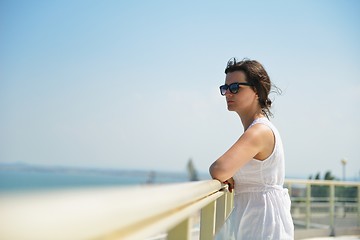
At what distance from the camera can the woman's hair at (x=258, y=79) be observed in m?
1.97

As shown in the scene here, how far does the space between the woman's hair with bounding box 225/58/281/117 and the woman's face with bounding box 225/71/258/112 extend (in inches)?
0.8

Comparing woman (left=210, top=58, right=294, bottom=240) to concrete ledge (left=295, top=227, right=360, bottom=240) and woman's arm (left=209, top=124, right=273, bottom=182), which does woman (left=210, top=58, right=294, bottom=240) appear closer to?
woman's arm (left=209, top=124, right=273, bottom=182)

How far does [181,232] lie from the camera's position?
1035 mm

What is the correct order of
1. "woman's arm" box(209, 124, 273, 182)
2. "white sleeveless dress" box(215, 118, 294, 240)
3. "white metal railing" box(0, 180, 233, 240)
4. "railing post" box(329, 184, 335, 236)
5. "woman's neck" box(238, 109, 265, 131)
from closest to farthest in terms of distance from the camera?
1. "white metal railing" box(0, 180, 233, 240)
2. "woman's arm" box(209, 124, 273, 182)
3. "white sleeveless dress" box(215, 118, 294, 240)
4. "woman's neck" box(238, 109, 265, 131)
5. "railing post" box(329, 184, 335, 236)

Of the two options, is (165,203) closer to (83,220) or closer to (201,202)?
(83,220)

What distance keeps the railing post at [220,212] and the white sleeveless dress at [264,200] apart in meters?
0.16

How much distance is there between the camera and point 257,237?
1.78 m

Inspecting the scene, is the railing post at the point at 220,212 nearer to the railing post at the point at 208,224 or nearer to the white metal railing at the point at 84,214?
the railing post at the point at 208,224

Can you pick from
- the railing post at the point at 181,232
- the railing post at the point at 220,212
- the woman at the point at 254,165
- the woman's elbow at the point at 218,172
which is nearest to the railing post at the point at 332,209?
the railing post at the point at 220,212

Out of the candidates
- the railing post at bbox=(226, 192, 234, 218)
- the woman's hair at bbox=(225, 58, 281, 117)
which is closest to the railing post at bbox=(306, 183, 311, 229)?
the railing post at bbox=(226, 192, 234, 218)

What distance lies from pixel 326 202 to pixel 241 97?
5873 mm

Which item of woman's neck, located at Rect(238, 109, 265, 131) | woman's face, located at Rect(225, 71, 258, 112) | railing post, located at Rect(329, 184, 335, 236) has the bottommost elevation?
railing post, located at Rect(329, 184, 335, 236)

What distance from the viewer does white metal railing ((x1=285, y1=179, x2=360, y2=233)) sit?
7107 mm

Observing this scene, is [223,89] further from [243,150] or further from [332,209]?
[332,209]
